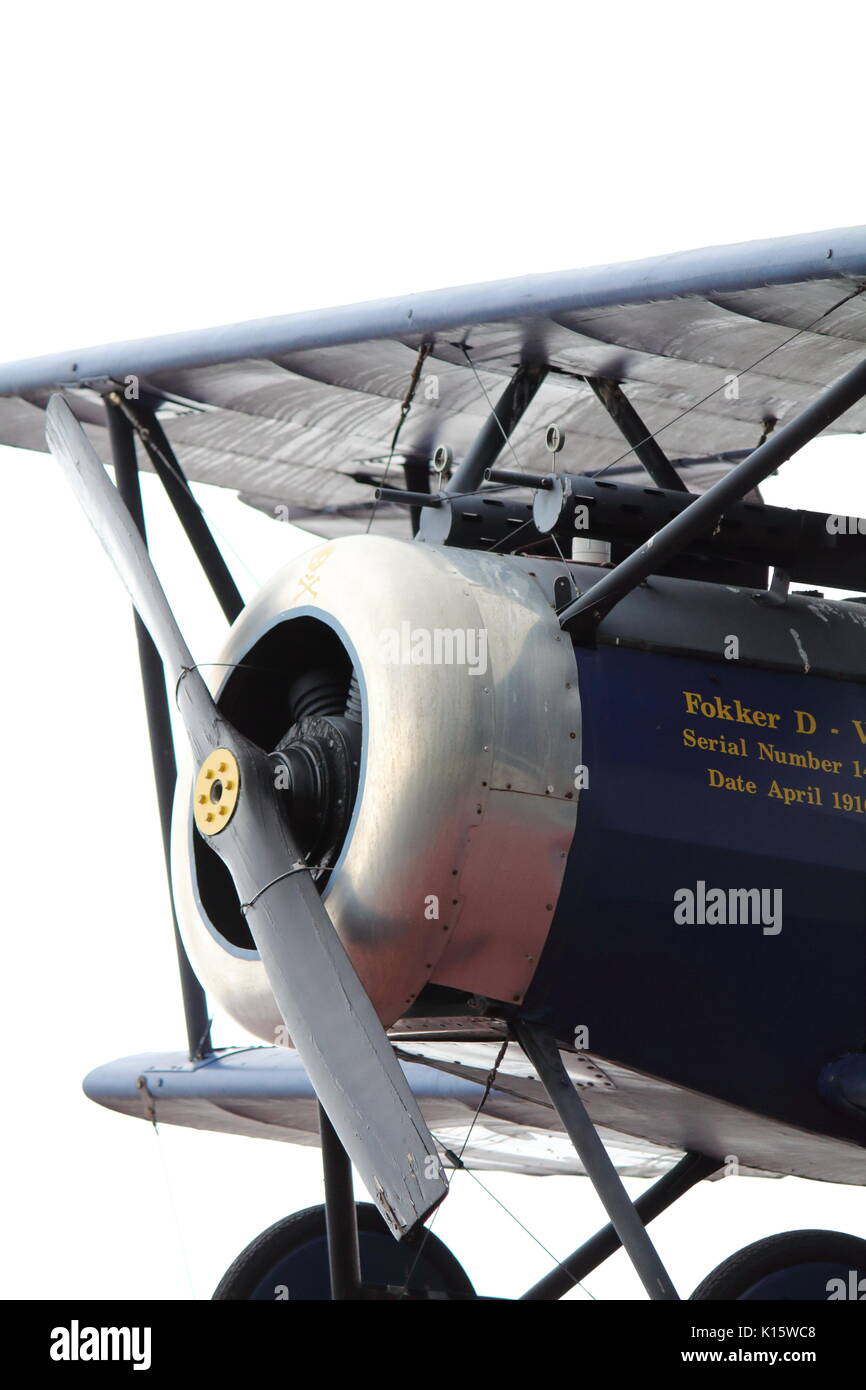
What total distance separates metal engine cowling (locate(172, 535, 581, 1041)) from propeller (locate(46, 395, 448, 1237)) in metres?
0.19

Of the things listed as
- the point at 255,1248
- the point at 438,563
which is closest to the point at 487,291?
the point at 438,563

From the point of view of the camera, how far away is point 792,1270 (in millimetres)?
9328

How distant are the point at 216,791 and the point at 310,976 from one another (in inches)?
32.4

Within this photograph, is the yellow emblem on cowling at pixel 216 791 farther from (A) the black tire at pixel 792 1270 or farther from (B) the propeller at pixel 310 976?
(A) the black tire at pixel 792 1270

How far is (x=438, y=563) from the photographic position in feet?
25.3

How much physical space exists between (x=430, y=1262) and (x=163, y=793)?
2689mm

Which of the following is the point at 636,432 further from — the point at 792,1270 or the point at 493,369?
the point at 792,1270

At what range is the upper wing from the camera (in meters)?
7.52

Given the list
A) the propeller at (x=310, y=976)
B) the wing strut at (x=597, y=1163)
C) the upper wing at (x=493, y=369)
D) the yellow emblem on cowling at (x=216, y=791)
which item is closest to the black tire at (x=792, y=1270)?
the wing strut at (x=597, y=1163)

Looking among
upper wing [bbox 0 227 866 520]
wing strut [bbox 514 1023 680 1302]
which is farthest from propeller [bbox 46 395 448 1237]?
upper wing [bbox 0 227 866 520]

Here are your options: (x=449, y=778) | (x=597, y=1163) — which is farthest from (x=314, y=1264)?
(x=449, y=778)

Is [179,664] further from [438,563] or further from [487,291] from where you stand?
[487,291]

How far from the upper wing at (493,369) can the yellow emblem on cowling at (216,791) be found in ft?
5.89

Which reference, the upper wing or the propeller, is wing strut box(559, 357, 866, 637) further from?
the propeller
